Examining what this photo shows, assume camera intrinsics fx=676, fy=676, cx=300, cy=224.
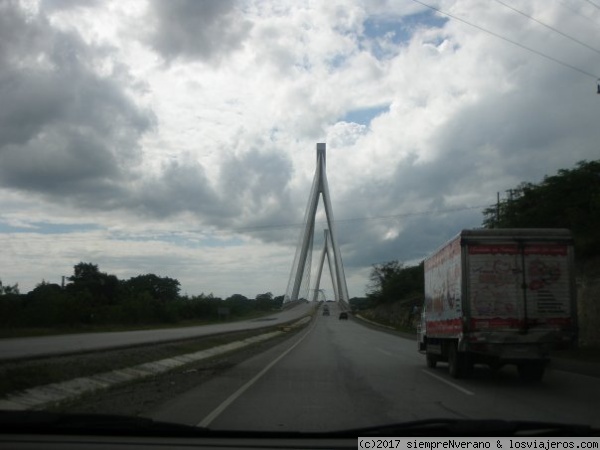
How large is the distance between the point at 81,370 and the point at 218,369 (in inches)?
184

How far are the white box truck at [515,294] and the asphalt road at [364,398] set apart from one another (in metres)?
0.95

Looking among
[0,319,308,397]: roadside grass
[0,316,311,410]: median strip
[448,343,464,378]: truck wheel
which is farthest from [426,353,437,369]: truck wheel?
[0,319,308,397]: roadside grass

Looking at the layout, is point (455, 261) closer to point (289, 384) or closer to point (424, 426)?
point (289, 384)

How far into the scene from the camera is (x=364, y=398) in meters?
11.9

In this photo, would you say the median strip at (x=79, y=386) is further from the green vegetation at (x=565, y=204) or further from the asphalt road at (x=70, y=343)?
the green vegetation at (x=565, y=204)

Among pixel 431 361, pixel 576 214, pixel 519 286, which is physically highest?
pixel 576 214

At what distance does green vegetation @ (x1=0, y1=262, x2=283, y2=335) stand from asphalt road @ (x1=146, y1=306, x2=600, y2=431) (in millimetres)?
32798

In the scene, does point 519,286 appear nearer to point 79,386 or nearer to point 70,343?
point 79,386

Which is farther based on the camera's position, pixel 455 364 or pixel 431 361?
pixel 431 361

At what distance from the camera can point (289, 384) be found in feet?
46.8

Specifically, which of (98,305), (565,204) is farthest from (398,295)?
(565,204)

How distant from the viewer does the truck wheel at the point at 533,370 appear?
15797 millimetres

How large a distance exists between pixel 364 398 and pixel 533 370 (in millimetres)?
6017

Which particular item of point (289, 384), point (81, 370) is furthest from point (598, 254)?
point (81, 370)
